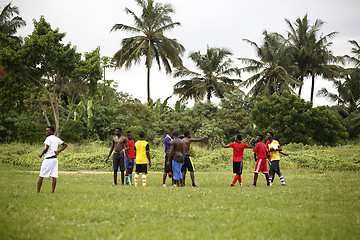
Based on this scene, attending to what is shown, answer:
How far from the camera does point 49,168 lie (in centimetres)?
1058

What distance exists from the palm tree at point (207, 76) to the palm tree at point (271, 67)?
11.0 ft

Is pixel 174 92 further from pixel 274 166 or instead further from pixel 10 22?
pixel 274 166

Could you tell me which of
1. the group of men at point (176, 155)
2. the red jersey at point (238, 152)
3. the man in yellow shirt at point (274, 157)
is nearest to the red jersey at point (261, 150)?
the group of men at point (176, 155)

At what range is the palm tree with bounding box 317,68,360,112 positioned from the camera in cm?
4269

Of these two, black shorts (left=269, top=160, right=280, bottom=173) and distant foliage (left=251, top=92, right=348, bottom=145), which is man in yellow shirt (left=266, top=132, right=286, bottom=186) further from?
distant foliage (left=251, top=92, right=348, bottom=145)

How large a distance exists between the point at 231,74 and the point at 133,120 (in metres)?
16.5

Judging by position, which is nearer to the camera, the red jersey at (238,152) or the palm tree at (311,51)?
the red jersey at (238,152)


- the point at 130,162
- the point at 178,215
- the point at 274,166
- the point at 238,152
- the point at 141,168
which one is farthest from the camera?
the point at 274,166

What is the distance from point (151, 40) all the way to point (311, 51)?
1819 centimetres

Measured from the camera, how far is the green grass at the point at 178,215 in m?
6.36

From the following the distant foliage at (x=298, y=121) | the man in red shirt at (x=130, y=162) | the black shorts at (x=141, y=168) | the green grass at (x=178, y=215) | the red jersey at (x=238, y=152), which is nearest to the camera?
the green grass at (x=178, y=215)

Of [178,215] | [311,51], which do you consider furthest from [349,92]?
[178,215]

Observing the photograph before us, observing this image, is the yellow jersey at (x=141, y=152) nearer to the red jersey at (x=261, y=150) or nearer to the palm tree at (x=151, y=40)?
the red jersey at (x=261, y=150)

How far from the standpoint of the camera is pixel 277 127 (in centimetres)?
3238
